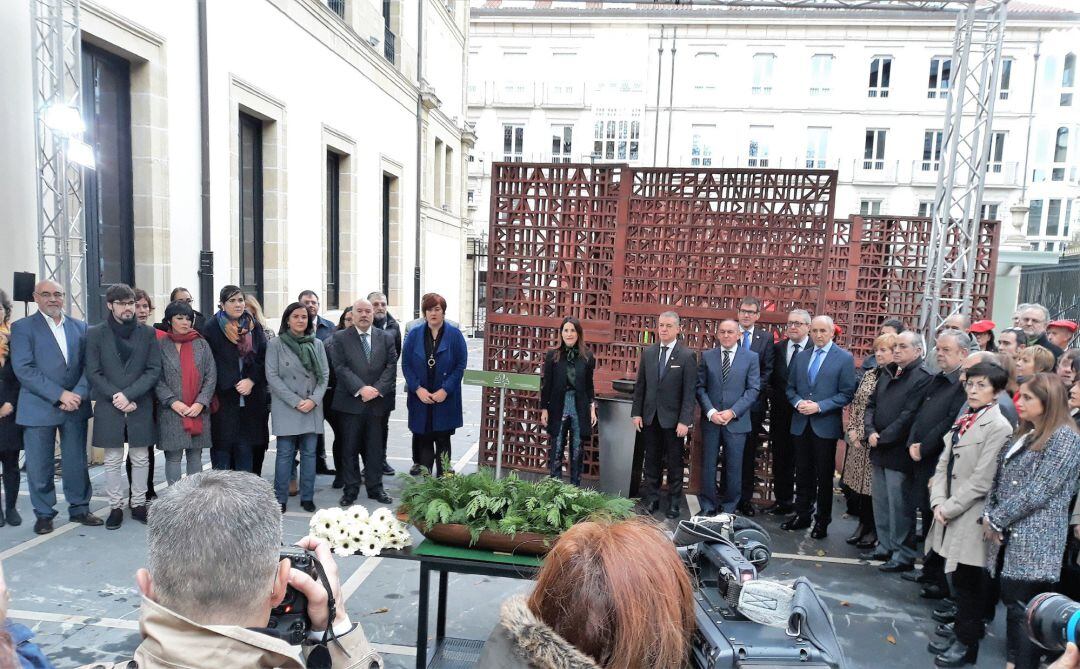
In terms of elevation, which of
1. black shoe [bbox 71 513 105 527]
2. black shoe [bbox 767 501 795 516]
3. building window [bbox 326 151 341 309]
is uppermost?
building window [bbox 326 151 341 309]

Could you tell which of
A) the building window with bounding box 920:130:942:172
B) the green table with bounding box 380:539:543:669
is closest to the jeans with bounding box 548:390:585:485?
the green table with bounding box 380:539:543:669

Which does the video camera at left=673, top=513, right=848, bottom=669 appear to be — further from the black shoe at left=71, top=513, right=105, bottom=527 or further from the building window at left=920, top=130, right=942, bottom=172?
the building window at left=920, top=130, right=942, bottom=172

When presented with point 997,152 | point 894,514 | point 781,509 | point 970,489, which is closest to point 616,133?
point 997,152

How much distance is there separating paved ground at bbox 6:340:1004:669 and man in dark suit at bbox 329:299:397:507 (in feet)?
2.55

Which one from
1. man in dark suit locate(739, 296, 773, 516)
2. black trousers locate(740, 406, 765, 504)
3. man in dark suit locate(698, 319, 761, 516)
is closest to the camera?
man in dark suit locate(698, 319, 761, 516)

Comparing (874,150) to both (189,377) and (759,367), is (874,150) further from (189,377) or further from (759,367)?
(189,377)

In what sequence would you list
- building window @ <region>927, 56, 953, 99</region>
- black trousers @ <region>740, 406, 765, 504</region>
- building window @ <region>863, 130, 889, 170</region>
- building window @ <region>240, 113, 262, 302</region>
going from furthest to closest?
building window @ <region>863, 130, 889, 170</region>
building window @ <region>927, 56, 953, 99</region>
building window @ <region>240, 113, 262, 302</region>
black trousers @ <region>740, 406, 765, 504</region>

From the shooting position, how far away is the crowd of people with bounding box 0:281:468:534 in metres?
5.26

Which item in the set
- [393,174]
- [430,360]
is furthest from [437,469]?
[393,174]

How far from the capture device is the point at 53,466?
536cm

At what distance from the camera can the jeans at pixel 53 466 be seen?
205 inches

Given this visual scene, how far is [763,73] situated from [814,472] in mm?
33097

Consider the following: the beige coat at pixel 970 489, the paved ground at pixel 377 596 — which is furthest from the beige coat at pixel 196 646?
the beige coat at pixel 970 489

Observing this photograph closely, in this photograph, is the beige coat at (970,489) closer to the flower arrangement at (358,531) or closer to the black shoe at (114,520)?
the flower arrangement at (358,531)
